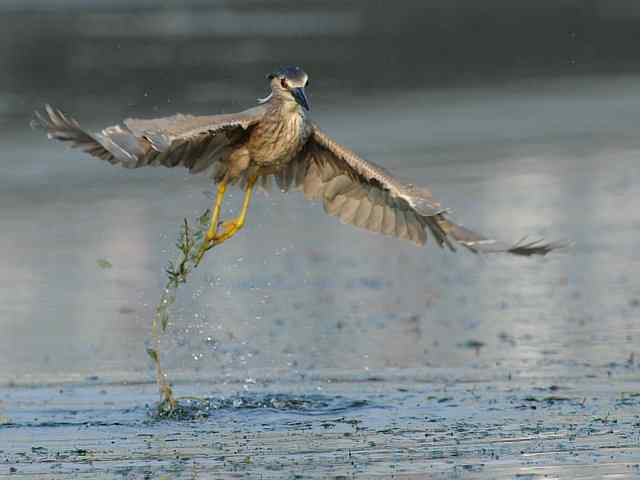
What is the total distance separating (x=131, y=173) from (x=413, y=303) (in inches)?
196

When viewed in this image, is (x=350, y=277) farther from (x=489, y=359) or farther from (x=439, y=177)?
(x=439, y=177)

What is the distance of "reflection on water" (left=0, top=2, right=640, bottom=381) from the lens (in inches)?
408

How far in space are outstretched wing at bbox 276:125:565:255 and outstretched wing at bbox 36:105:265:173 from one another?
0.56m

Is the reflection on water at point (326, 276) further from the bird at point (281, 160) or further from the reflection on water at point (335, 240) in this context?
the bird at point (281, 160)

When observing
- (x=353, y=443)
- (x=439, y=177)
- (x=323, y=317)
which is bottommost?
(x=353, y=443)

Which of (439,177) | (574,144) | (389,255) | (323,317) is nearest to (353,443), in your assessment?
(323,317)

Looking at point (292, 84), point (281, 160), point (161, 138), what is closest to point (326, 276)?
point (281, 160)

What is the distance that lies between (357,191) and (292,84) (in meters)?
0.96

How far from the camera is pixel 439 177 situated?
14.9 metres

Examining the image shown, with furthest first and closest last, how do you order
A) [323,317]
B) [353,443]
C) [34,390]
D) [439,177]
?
[439,177]
[323,317]
[34,390]
[353,443]

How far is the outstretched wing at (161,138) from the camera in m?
8.13

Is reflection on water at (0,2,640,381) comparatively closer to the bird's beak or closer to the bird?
the bird

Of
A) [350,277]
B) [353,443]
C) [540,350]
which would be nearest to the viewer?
[353,443]

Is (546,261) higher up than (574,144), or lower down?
lower down
